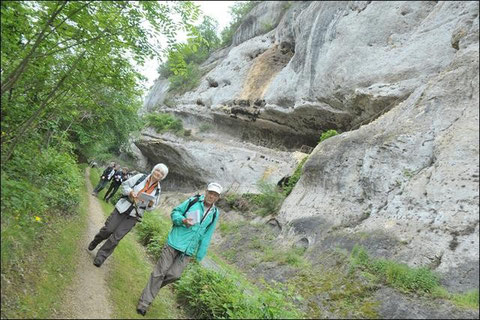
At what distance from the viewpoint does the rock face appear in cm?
844

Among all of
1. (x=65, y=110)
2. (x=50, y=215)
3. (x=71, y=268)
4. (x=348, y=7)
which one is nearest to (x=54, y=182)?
(x=50, y=215)

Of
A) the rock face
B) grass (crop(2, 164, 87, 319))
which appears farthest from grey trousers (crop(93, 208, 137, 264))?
the rock face

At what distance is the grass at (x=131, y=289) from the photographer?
495cm

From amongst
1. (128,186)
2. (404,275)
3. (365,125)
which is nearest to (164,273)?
(128,186)

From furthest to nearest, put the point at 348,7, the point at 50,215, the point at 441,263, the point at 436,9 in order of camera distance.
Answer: the point at 348,7 < the point at 436,9 < the point at 441,263 < the point at 50,215

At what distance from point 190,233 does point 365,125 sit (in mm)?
11165

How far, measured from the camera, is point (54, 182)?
7.55 m

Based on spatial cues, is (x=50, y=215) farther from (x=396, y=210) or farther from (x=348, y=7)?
(x=348, y=7)

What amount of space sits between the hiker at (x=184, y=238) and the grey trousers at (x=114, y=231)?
45.5 inches

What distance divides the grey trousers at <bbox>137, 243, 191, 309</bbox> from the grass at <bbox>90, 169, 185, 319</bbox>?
259 mm

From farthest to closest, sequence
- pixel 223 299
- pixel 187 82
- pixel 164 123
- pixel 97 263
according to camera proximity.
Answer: pixel 187 82
pixel 164 123
pixel 97 263
pixel 223 299

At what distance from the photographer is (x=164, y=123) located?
31.0 m

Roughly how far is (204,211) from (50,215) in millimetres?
3564

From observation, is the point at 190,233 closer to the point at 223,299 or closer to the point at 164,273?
the point at 164,273
